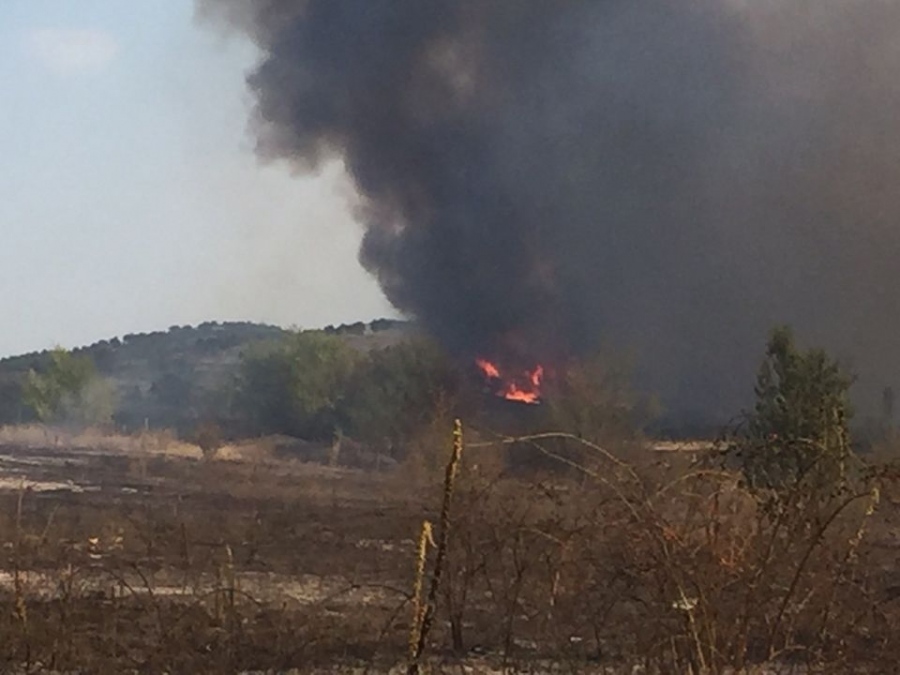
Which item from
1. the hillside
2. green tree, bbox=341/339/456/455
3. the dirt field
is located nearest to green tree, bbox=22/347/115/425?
the hillside

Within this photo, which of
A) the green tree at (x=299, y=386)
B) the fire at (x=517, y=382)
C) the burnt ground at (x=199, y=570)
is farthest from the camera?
the green tree at (x=299, y=386)

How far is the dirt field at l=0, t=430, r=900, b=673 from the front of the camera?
624cm

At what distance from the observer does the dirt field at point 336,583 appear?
6238mm

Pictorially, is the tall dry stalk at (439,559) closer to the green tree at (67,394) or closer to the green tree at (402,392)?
the green tree at (402,392)

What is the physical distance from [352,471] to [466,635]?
32735 millimetres

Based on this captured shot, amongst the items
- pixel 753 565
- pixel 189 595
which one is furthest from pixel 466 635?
pixel 753 565

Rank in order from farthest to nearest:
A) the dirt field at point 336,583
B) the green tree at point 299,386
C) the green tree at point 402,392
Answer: the green tree at point 299,386, the green tree at point 402,392, the dirt field at point 336,583

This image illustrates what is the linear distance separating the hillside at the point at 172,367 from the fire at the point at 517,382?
27366mm

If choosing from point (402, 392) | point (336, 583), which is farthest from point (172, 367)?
point (336, 583)

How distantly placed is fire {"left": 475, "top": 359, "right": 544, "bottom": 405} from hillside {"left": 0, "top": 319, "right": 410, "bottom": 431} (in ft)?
89.8

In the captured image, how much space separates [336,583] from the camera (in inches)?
651

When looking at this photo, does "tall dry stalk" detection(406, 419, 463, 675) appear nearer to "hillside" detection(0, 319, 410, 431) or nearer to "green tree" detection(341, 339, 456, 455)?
"green tree" detection(341, 339, 456, 455)

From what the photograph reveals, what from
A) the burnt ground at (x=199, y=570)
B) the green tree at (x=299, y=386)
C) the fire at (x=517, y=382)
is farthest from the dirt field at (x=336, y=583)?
the green tree at (x=299, y=386)

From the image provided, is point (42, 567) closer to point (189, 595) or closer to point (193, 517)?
point (189, 595)
